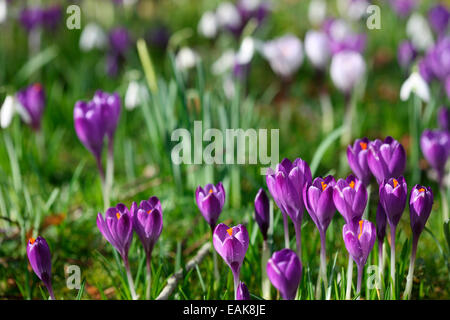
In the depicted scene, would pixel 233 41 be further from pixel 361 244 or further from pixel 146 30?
pixel 361 244

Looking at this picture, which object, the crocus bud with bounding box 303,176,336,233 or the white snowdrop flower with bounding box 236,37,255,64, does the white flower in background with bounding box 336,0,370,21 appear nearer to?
the white snowdrop flower with bounding box 236,37,255,64

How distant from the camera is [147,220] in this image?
141cm

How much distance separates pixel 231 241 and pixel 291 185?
0.20m

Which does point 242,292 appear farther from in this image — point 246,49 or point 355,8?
point 355,8

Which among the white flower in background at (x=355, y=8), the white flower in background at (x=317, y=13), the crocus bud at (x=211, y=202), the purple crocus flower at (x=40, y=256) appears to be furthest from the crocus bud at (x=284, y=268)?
the white flower in background at (x=317, y=13)

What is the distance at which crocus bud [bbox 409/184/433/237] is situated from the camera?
1345 millimetres

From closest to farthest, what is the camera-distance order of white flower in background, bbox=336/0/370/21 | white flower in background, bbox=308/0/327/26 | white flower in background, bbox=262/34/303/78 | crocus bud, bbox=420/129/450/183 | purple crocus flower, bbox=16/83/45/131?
crocus bud, bbox=420/129/450/183 → purple crocus flower, bbox=16/83/45/131 → white flower in background, bbox=262/34/303/78 → white flower in background, bbox=336/0/370/21 → white flower in background, bbox=308/0/327/26

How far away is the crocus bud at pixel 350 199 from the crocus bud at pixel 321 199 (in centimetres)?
2

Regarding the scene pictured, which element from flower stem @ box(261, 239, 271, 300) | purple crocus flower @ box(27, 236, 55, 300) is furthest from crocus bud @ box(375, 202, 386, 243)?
purple crocus flower @ box(27, 236, 55, 300)

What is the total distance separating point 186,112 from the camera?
224 cm

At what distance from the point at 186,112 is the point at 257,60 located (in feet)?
6.65

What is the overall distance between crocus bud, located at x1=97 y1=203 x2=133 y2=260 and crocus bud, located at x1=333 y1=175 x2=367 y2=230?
51 cm

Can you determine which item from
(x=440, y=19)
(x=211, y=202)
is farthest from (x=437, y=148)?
(x=440, y=19)
